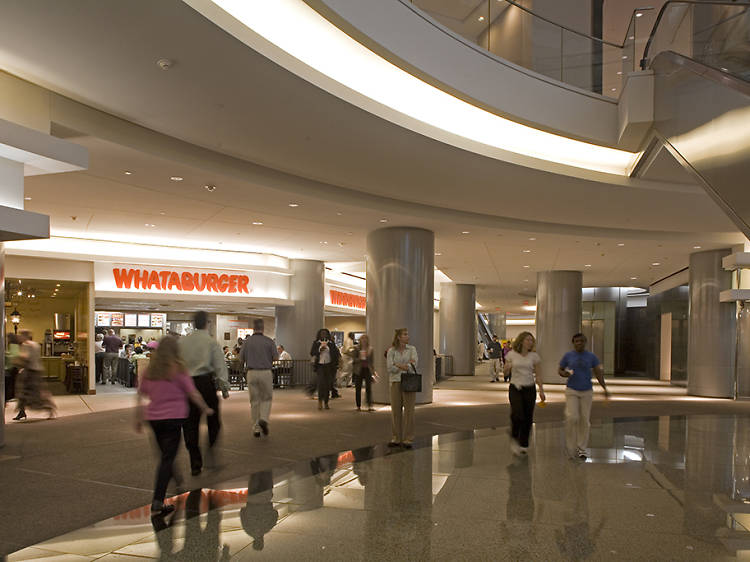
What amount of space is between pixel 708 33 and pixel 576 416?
4.86m

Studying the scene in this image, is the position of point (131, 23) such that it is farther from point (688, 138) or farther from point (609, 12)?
point (609, 12)

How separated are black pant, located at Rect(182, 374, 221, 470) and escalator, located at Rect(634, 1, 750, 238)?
19.4ft

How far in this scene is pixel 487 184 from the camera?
11562 mm

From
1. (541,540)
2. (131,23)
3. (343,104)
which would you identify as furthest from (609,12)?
(541,540)

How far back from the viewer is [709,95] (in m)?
6.64

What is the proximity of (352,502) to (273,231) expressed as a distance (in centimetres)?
1064

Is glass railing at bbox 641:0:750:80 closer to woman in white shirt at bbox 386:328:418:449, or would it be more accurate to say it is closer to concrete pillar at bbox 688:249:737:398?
woman in white shirt at bbox 386:328:418:449

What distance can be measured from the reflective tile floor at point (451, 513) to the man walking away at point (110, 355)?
50.0 feet

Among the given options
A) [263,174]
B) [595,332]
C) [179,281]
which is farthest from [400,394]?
[595,332]

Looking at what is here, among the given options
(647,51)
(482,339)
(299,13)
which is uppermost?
(647,51)

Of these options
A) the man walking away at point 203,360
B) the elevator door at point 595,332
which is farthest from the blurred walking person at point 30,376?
the elevator door at point 595,332

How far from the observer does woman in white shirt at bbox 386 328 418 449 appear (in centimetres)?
897

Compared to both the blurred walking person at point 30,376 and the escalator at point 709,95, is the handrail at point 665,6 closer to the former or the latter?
the escalator at point 709,95

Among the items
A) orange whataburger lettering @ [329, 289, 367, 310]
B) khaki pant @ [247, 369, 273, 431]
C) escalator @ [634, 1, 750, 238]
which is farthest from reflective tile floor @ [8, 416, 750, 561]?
orange whataburger lettering @ [329, 289, 367, 310]
